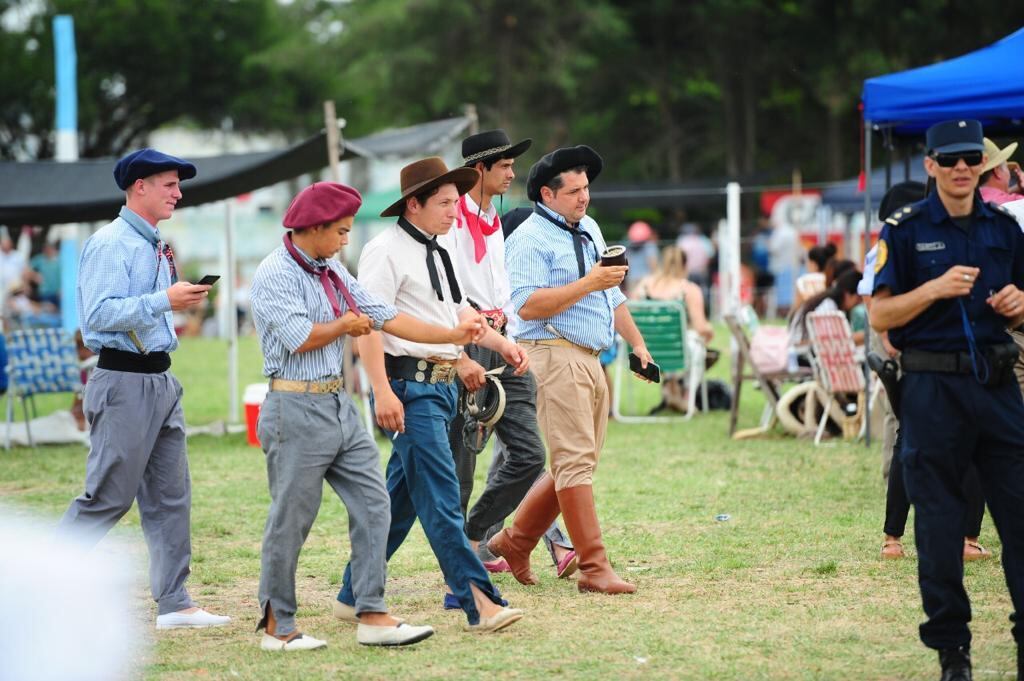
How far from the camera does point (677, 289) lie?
551 inches

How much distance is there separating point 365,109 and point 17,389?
31079mm

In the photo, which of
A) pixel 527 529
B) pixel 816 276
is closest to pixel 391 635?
pixel 527 529

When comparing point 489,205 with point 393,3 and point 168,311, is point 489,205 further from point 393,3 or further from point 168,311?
point 393,3

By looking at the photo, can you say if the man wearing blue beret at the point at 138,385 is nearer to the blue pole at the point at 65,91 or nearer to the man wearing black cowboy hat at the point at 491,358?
the man wearing black cowboy hat at the point at 491,358

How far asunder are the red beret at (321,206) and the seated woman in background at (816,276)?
25.9ft

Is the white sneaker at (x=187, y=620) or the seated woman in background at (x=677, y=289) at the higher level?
the seated woman in background at (x=677, y=289)

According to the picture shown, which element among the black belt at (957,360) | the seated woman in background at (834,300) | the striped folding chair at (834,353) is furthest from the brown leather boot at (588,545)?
the seated woman in background at (834,300)

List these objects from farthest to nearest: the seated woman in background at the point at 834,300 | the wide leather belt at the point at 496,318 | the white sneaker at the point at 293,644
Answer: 1. the seated woman in background at the point at 834,300
2. the wide leather belt at the point at 496,318
3. the white sneaker at the point at 293,644

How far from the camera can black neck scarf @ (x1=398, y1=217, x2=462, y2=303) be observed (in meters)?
5.65

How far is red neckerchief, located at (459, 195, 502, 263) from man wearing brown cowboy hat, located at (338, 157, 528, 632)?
1.78 feet

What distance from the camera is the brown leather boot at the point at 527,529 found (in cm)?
655

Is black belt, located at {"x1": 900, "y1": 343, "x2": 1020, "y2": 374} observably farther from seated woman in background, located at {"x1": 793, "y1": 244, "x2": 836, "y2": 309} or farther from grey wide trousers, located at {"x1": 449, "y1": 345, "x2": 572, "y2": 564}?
seated woman in background, located at {"x1": 793, "y1": 244, "x2": 836, "y2": 309}

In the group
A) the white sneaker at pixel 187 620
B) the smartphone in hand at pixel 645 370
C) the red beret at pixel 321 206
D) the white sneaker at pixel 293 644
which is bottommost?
the white sneaker at pixel 187 620

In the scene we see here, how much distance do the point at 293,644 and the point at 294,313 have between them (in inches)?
48.8
